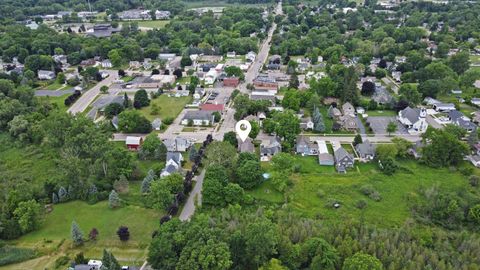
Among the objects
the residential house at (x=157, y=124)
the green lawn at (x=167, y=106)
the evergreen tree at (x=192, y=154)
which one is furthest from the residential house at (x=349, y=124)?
the residential house at (x=157, y=124)

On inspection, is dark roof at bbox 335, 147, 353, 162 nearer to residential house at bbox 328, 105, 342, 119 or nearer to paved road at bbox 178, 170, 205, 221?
residential house at bbox 328, 105, 342, 119

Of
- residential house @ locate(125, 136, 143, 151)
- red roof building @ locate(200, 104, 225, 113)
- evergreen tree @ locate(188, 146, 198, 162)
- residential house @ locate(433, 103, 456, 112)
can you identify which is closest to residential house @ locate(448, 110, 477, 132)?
residential house @ locate(433, 103, 456, 112)

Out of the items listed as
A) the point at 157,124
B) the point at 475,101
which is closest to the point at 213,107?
the point at 157,124

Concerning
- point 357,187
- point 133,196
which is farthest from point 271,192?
point 133,196

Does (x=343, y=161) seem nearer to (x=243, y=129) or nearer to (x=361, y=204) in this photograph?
(x=361, y=204)

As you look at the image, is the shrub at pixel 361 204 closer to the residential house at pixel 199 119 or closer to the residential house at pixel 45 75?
the residential house at pixel 199 119

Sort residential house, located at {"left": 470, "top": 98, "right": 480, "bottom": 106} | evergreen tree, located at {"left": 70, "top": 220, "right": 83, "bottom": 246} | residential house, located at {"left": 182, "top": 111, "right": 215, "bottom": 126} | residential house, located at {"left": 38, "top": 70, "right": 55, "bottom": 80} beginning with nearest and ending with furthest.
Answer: evergreen tree, located at {"left": 70, "top": 220, "right": 83, "bottom": 246}, residential house, located at {"left": 182, "top": 111, "right": 215, "bottom": 126}, residential house, located at {"left": 470, "top": 98, "right": 480, "bottom": 106}, residential house, located at {"left": 38, "top": 70, "right": 55, "bottom": 80}
